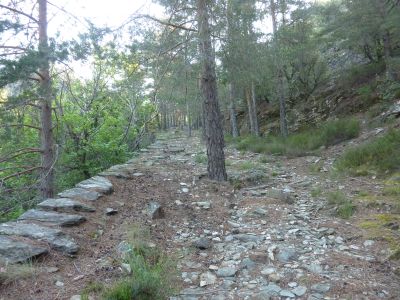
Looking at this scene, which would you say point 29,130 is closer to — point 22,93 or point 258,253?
point 22,93

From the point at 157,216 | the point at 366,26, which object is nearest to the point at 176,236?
the point at 157,216

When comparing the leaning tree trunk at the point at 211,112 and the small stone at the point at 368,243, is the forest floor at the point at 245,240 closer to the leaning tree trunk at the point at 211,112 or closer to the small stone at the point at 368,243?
the small stone at the point at 368,243

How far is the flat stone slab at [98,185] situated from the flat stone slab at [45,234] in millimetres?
1847

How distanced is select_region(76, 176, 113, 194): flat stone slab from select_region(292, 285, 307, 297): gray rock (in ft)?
13.0

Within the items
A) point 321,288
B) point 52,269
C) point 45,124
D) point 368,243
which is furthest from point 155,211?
point 45,124

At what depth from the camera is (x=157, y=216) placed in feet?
19.1

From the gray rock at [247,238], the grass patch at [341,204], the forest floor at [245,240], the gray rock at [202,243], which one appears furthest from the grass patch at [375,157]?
the gray rock at [202,243]

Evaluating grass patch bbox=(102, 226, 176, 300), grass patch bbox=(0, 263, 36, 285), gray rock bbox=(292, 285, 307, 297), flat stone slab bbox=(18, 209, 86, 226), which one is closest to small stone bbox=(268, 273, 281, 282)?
gray rock bbox=(292, 285, 307, 297)

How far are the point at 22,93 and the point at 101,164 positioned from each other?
5166mm

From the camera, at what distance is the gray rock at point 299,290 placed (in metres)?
3.63

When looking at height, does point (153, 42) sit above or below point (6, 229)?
above

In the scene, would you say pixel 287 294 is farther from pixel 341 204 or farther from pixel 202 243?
pixel 341 204

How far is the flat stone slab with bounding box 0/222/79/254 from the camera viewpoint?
4.24m

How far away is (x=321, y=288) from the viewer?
3.69 m
